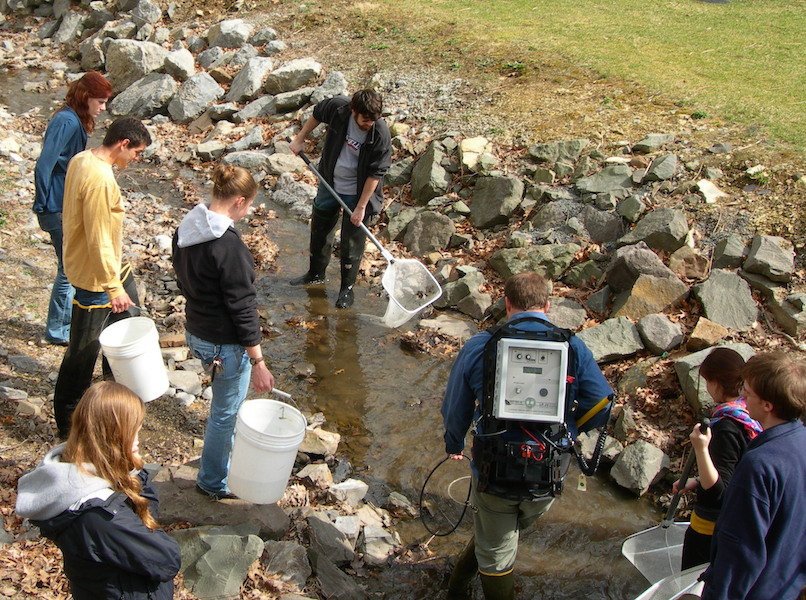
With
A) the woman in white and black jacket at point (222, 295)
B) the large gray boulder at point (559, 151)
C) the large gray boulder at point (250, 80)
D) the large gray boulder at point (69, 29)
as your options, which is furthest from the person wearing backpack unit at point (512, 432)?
the large gray boulder at point (69, 29)

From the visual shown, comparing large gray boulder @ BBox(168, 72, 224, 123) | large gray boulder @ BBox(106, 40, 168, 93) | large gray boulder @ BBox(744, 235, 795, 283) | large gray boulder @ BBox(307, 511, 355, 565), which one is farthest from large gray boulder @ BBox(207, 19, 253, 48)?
large gray boulder @ BBox(307, 511, 355, 565)

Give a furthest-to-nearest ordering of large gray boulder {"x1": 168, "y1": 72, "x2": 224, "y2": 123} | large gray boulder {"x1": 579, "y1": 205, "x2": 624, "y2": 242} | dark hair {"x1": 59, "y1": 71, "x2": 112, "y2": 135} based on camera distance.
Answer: large gray boulder {"x1": 168, "y1": 72, "x2": 224, "y2": 123}, large gray boulder {"x1": 579, "y1": 205, "x2": 624, "y2": 242}, dark hair {"x1": 59, "y1": 71, "x2": 112, "y2": 135}

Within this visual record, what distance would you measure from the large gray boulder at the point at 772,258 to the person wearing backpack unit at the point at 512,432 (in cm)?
387

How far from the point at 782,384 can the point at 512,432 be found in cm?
117

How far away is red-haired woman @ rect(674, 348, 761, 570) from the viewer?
3.25m

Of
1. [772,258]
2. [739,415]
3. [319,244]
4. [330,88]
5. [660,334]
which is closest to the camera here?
[739,415]

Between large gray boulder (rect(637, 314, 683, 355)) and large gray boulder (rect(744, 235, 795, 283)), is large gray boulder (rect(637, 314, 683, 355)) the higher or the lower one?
the lower one

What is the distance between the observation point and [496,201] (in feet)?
27.0

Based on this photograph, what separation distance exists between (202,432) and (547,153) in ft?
18.5

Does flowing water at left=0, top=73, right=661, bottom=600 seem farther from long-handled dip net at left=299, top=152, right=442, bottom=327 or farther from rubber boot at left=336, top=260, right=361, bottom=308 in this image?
long-handled dip net at left=299, top=152, right=442, bottom=327

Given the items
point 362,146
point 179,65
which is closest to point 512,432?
point 362,146

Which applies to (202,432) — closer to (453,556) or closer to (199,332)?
(199,332)

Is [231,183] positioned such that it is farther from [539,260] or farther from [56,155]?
[539,260]

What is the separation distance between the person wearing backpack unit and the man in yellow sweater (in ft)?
7.55
